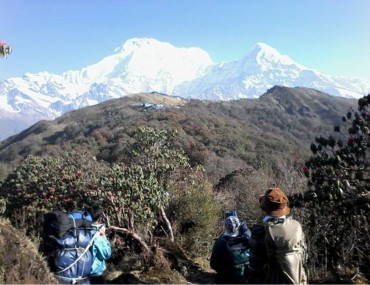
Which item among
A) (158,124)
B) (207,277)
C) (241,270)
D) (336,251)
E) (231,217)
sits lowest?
(207,277)

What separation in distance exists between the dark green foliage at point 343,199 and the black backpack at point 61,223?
2962 mm

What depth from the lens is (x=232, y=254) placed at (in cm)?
408

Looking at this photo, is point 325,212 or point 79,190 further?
point 79,190

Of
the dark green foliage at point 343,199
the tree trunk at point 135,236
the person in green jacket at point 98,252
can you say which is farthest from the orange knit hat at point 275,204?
the tree trunk at point 135,236

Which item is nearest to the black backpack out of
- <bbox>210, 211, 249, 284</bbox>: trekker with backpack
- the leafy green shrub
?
<bbox>210, 211, 249, 284</bbox>: trekker with backpack

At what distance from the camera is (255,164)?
4250cm

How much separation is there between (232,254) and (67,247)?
1540mm

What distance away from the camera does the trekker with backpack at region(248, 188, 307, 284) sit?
3.01 m

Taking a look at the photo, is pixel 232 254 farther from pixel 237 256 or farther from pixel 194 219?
pixel 194 219

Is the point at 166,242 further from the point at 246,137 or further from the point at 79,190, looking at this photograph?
the point at 246,137

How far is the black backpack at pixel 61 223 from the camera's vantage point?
396 centimetres

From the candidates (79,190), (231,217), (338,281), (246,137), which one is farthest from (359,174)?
(246,137)

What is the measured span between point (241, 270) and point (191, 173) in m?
8.08

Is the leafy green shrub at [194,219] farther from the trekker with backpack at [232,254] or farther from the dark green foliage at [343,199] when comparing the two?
the trekker with backpack at [232,254]
